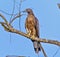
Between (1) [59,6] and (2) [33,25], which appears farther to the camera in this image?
(2) [33,25]

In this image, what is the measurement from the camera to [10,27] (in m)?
3.68

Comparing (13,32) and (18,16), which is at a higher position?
(18,16)

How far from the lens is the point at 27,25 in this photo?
21.2ft

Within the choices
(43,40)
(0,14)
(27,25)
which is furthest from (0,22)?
(27,25)

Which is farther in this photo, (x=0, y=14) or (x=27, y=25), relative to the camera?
(x=27, y=25)

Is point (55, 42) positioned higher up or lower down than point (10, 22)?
lower down

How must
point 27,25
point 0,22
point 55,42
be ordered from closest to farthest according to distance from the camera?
point 55,42 < point 0,22 < point 27,25

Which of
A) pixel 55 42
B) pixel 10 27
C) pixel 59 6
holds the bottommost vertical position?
pixel 55 42

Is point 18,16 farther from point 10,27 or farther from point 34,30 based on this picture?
point 34,30

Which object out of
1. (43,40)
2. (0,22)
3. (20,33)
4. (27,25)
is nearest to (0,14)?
(0,22)

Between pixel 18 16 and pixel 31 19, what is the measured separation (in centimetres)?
294

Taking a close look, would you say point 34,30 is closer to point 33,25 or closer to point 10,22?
point 33,25

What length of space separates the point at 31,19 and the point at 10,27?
2.89 m

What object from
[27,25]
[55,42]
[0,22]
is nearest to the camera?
[55,42]
